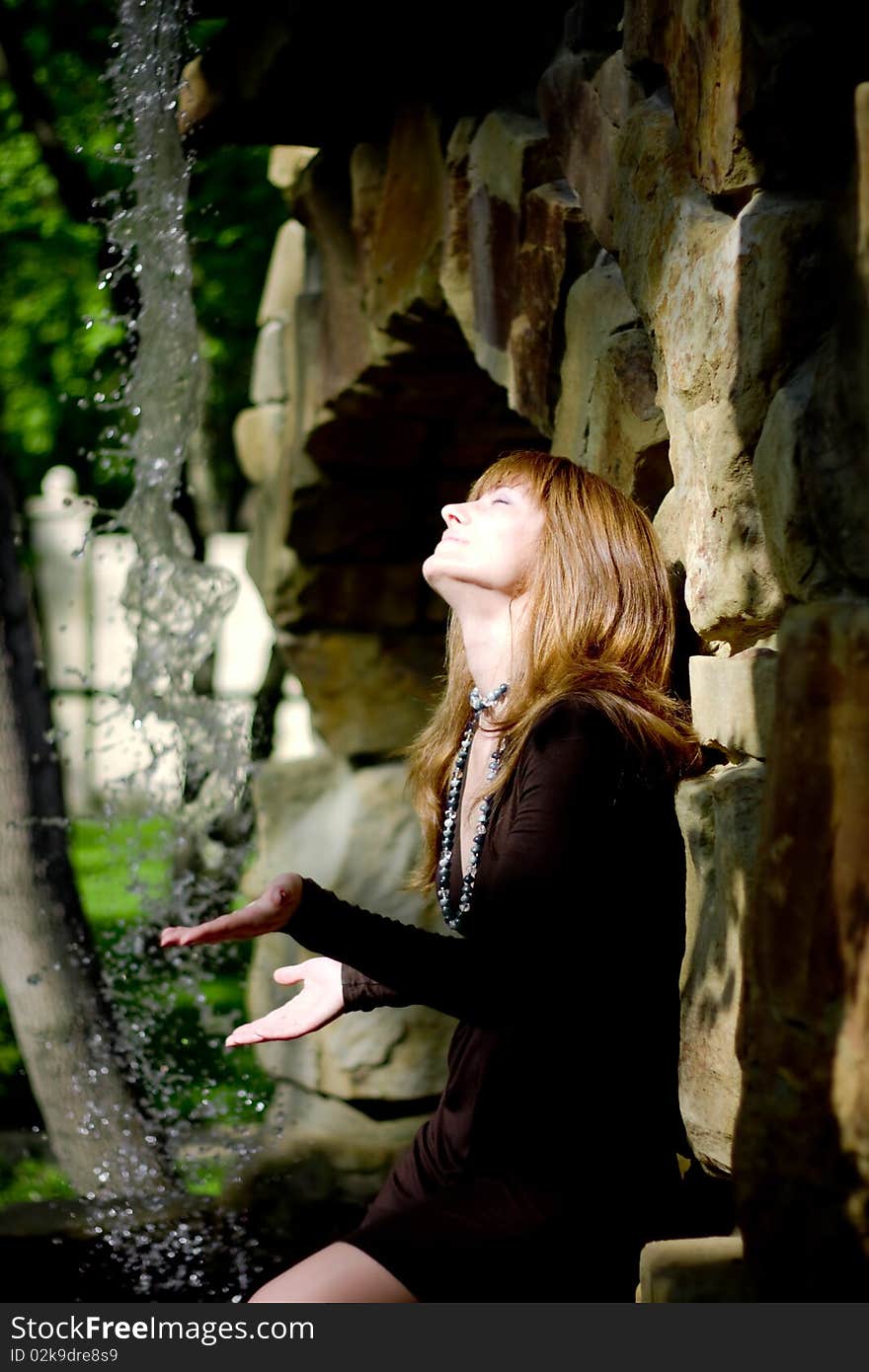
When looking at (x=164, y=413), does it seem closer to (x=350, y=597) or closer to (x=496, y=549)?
(x=350, y=597)

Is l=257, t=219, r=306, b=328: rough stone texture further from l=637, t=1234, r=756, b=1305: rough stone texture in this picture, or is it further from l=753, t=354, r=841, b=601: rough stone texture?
l=637, t=1234, r=756, b=1305: rough stone texture

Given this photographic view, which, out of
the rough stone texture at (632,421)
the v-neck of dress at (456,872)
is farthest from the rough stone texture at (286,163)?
the v-neck of dress at (456,872)

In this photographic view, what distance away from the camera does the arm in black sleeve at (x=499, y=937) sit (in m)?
1.69

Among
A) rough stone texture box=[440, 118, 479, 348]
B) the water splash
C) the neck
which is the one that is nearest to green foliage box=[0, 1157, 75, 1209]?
the water splash

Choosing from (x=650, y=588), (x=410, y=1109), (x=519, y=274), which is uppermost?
(x=519, y=274)

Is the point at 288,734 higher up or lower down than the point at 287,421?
lower down

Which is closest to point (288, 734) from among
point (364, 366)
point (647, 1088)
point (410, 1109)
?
point (410, 1109)

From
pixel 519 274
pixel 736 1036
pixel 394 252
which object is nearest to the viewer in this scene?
pixel 736 1036

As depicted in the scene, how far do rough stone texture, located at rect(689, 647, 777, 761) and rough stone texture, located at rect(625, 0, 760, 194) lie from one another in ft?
1.72

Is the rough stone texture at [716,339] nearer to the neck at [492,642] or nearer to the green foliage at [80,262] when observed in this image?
the neck at [492,642]

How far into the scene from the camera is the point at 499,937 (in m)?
1.70

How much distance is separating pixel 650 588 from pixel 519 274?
95 centimetres

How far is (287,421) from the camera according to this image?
461cm
